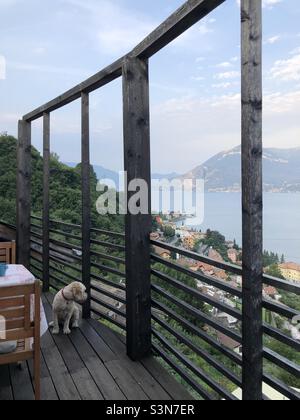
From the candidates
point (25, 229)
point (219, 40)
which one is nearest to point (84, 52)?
point (25, 229)

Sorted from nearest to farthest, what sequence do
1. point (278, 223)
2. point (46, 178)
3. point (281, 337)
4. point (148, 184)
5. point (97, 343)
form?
point (281, 337) < point (278, 223) < point (148, 184) < point (97, 343) < point (46, 178)

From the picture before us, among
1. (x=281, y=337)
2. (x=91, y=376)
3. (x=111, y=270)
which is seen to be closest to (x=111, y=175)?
(x=111, y=270)

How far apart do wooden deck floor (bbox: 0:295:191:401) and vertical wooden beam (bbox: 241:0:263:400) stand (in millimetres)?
736

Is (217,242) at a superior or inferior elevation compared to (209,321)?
superior

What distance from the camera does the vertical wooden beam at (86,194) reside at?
10.8 ft

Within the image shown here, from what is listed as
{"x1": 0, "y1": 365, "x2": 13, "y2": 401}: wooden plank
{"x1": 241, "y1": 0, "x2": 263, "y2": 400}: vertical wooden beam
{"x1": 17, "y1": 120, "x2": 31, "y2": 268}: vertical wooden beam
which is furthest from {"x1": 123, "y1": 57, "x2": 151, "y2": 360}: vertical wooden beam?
{"x1": 17, "y1": 120, "x2": 31, "y2": 268}: vertical wooden beam

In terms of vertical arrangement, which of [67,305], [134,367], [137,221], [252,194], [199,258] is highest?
[252,194]

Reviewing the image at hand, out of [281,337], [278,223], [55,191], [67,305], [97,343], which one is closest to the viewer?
[281,337]

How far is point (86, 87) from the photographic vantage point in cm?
316

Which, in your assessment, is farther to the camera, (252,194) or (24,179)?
(24,179)

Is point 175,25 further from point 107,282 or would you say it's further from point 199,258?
point 107,282

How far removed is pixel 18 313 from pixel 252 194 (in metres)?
1.40

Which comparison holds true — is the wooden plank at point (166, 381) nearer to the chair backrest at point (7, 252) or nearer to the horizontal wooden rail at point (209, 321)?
the horizontal wooden rail at point (209, 321)
